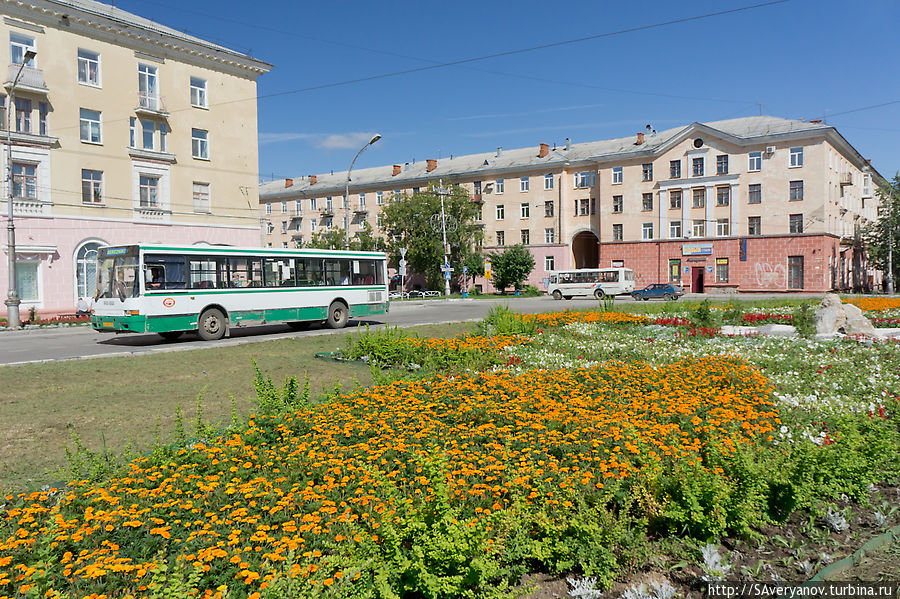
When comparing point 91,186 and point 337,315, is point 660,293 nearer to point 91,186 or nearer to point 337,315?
point 337,315

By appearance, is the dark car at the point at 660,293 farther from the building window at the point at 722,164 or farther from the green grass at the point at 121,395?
the green grass at the point at 121,395

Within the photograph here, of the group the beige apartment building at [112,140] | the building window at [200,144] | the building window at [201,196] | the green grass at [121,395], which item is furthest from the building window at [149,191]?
the green grass at [121,395]

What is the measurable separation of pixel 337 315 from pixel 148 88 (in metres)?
20.1

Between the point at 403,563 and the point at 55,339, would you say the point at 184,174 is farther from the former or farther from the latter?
the point at 403,563

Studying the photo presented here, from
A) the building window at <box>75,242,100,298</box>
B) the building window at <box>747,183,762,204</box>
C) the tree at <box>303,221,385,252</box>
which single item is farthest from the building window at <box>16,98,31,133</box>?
the building window at <box>747,183,762,204</box>

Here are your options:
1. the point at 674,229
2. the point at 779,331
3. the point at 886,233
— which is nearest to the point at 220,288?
the point at 779,331

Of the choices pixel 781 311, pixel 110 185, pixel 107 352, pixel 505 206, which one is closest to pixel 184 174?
pixel 110 185

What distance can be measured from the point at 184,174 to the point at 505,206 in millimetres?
40594

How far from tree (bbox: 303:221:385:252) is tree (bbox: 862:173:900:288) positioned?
170ft

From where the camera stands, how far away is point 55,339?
2000 centimetres

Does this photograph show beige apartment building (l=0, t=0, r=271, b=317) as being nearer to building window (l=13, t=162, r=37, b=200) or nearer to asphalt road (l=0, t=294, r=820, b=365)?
building window (l=13, t=162, r=37, b=200)

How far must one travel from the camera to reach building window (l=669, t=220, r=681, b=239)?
2251 inches

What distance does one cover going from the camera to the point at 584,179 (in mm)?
63406

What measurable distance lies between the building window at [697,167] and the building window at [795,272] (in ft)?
35.6
